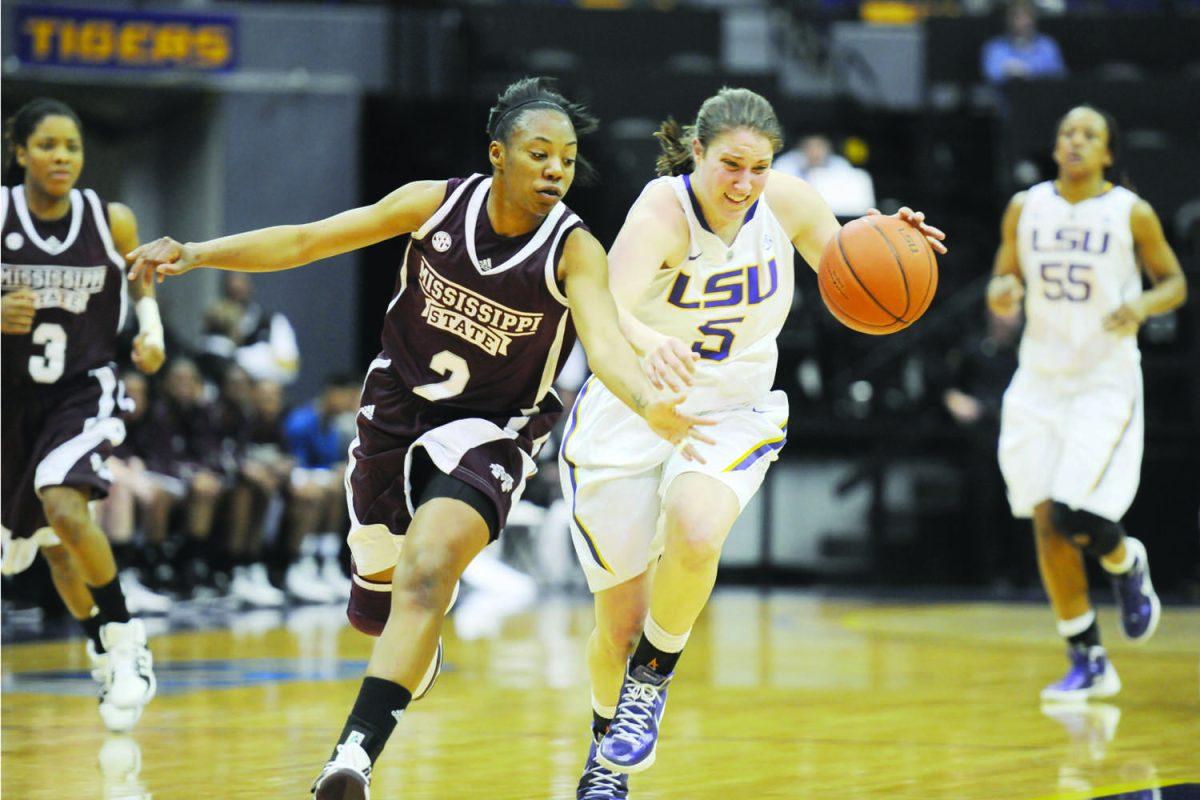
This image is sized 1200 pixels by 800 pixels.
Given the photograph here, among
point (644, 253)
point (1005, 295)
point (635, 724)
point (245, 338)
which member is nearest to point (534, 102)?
point (644, 253)

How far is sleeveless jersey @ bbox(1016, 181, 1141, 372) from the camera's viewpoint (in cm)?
734

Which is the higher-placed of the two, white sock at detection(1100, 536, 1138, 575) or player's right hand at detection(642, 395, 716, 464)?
player's right hand at detection(642, 395, 716, 464)

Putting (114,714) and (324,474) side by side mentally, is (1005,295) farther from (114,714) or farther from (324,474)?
(324,474)

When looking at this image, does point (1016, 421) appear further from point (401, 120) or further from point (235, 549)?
point (401, 120)

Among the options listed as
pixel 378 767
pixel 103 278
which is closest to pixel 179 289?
pixel 103 278

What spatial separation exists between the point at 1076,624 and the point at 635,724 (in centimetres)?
314

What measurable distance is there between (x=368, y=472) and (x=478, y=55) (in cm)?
1034

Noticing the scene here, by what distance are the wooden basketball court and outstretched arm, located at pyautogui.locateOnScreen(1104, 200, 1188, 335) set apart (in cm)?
147

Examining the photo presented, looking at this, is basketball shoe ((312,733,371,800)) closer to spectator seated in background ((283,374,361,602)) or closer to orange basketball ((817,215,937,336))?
orange basketball ((817,215,937,336))

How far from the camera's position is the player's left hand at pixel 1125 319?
7.14 m

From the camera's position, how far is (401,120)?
1470 cm

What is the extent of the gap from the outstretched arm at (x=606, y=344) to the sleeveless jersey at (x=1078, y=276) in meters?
3.32

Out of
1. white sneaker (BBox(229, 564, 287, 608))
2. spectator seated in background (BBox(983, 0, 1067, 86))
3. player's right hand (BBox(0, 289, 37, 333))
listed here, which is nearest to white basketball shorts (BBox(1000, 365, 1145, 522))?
player's right hand (BBox(0, 289, 37, 333))

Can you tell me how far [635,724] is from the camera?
462 cm
